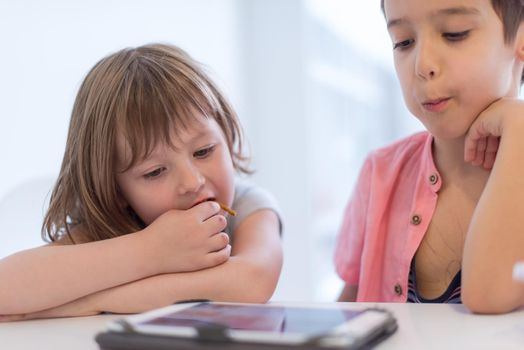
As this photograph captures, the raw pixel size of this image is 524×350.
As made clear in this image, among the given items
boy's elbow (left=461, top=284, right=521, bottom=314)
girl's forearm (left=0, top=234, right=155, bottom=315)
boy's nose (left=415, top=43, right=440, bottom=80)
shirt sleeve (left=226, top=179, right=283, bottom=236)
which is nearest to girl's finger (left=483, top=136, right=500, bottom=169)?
boy's nose (left=415, top=43, right=440, bottom=80)

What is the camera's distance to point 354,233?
0.97 metres

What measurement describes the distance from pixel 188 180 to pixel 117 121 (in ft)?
0.41

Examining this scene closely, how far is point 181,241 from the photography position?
74 centimetres

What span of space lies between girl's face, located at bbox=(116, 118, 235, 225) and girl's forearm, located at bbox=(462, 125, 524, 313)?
34 centimetres

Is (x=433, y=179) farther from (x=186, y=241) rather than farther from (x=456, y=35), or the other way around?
(x=186, y=241)

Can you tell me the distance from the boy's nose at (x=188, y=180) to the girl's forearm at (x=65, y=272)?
0.10 m

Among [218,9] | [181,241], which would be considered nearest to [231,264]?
[181,241]

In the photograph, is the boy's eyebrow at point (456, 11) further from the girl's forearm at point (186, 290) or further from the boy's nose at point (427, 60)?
the girl's forearm at point (186, 290)

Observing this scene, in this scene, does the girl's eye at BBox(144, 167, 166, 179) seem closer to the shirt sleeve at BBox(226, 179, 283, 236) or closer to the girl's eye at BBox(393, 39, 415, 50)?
the shirt sleeve at BBox(226, 179, 283, 236)

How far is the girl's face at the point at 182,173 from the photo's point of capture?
31.3 inches

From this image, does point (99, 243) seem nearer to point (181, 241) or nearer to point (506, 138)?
point (181, 241)

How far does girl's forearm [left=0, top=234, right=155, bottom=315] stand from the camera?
69cm

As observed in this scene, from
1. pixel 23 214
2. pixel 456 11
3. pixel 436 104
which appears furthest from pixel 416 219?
pixel 23 214

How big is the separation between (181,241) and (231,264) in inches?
2.6
